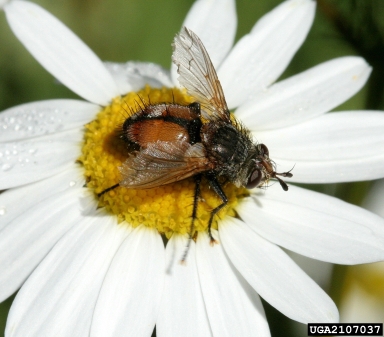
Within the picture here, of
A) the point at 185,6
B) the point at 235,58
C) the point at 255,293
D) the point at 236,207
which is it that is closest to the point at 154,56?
the point at 185,6

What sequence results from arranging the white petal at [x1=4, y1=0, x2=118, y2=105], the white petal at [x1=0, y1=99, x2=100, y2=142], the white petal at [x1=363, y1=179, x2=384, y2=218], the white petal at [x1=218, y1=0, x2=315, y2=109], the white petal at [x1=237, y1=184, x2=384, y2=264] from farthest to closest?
A: the white petal at [x1=363, y1=179, x2=384, y2=218] < the white petal at [x1=218, y1=0, x2=315, y2=109] < the white petal at [x1=4, y1=0, x2=118, y2=105] < the white petal at [x1=0, y1=99, x2=100, y2=142] < the white petal at [x1=237, y1=184, x2=384, y2=264]

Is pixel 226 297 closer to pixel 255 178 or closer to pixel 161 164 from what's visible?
pixel 255 178

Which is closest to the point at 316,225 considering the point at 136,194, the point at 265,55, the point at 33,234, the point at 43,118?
the point at 136,194

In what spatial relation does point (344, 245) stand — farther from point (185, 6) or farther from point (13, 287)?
point (185, 6)

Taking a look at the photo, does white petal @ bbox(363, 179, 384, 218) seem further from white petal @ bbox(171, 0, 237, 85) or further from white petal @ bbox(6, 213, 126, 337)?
white petal @ bbox(6, 213, 126, 337)

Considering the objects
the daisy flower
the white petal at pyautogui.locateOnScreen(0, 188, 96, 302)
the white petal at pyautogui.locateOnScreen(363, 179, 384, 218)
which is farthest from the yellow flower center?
the white petal at pyautogui.locateOnScreen(363, 179, 384, 218)

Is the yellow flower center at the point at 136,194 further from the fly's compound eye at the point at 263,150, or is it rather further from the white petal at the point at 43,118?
the fly's compound eye at the point at 263,150
